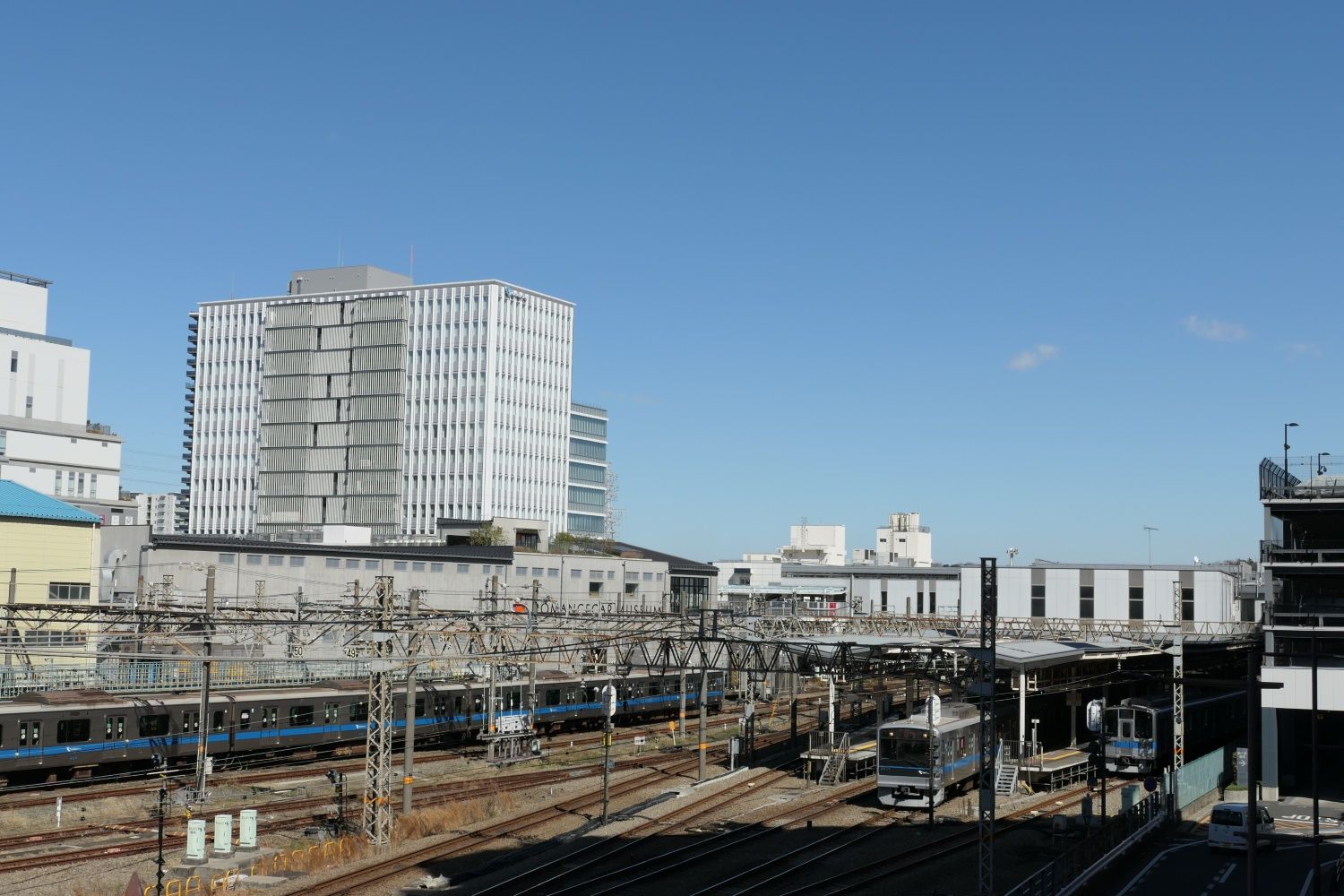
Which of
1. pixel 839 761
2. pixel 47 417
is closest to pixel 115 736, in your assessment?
pixel 839 761

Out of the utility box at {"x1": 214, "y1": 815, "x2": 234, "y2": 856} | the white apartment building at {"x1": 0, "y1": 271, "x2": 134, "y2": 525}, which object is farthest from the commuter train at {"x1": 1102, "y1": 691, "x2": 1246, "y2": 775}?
the white apartment building at {"x1": 0, "y1": 271, "x2": 134, "y2": 525}

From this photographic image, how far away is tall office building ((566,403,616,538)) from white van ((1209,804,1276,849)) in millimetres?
130022

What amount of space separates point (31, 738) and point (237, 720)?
28.6 feet

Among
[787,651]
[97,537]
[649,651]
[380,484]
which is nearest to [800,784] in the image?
[787,651]

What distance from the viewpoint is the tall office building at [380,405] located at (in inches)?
5950

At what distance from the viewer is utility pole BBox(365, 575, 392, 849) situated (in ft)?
128

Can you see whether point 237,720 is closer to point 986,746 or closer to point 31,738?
point 31,738

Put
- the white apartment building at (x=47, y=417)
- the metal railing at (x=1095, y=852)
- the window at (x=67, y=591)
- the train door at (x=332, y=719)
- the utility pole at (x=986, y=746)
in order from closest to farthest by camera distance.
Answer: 1. the utility pole at (x=986, y=746)
2. the metal railing at (x=1095, y=852)
3. the train door at (x=332, y=719)
4. the window at (x=67, y=591)
5. the white apartment building at (x=47, y=417)

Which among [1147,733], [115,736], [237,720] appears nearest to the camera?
[115,736]

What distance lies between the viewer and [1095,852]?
3638 cm

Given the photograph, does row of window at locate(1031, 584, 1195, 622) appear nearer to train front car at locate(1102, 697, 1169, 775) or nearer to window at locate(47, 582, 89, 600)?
train front car at locate(1102, 697, 1169, 775)

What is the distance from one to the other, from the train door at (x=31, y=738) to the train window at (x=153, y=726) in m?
4.05

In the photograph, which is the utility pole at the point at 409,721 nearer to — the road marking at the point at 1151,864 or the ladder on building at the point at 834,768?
the ladder on building at the point at 834,768

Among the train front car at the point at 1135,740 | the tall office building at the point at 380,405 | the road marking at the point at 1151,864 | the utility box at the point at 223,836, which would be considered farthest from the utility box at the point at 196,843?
the tall office building at the point at 380,405
